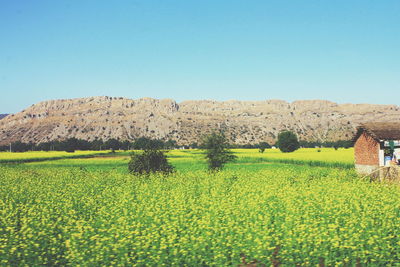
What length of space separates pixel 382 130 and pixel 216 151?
15.4 metres

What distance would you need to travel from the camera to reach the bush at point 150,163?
3028 cm

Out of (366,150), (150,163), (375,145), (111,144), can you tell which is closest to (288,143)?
(366,150)

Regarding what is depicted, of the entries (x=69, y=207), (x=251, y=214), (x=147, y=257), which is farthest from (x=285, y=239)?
(x=69, y=207)

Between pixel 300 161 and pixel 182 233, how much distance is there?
45.2m

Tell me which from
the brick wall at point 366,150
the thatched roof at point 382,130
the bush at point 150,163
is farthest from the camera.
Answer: the brick wall at point 366,150

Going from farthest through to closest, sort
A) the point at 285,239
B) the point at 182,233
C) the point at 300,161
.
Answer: the point at 300,161, the point at 182,233, the point at 285,239

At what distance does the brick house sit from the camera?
3150cm

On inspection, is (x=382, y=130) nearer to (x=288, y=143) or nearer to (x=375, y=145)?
(x=375, y=145)

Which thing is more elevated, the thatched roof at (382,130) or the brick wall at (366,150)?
the thatched roof at (382,130)

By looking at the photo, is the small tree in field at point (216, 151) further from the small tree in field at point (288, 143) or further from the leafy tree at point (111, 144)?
the leafy tree at point (111, 144)

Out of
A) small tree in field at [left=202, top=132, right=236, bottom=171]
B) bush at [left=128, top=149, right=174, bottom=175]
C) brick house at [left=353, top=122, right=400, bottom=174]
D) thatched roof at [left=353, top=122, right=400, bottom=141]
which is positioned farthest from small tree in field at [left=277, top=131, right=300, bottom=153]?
bush at [left=128, top=149, right=174, bottom=175]

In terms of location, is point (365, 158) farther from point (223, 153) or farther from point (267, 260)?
point (267, 260)

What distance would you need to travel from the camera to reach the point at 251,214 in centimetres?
1088

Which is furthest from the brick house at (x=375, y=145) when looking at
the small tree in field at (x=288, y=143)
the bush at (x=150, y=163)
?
the small tree in field at (x=288, y=143)
